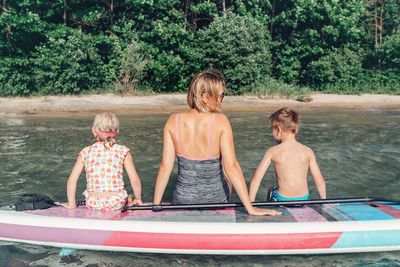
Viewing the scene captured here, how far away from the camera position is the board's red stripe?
3.40 meters

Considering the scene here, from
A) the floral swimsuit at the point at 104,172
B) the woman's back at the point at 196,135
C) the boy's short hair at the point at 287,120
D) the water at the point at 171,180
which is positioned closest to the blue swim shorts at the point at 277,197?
the water at the point at 171,180

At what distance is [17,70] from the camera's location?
13.8 m

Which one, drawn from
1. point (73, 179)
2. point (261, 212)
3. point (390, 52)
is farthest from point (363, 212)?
point (390, 52)

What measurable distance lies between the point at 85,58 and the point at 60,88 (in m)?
1.35

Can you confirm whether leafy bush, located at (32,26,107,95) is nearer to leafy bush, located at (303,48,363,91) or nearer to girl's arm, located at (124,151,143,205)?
leafy bush, located at (303,48,363,91)

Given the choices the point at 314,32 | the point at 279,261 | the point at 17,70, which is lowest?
the point at 279,261

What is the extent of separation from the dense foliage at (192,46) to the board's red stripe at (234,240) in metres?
11.0

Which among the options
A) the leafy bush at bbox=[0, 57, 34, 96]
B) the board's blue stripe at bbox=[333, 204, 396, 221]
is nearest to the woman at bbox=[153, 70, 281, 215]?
the board's blue stripe at bbox=[333, 204, 396, 221]

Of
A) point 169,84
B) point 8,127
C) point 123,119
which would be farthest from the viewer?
point 169,84

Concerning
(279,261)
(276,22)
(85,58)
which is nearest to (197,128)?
(279,261)

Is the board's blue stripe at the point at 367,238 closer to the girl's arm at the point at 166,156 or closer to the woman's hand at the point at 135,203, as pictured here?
the girl's arm at the point at 166,156

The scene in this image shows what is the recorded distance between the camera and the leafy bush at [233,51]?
14.3 m

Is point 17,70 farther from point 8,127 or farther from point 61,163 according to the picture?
point 61,163

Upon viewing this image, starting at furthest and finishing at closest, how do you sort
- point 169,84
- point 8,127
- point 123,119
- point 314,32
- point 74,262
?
1. point 314,32
2. point 169,84
3. point 123,119
4. point 8,127
5. point 74,262
